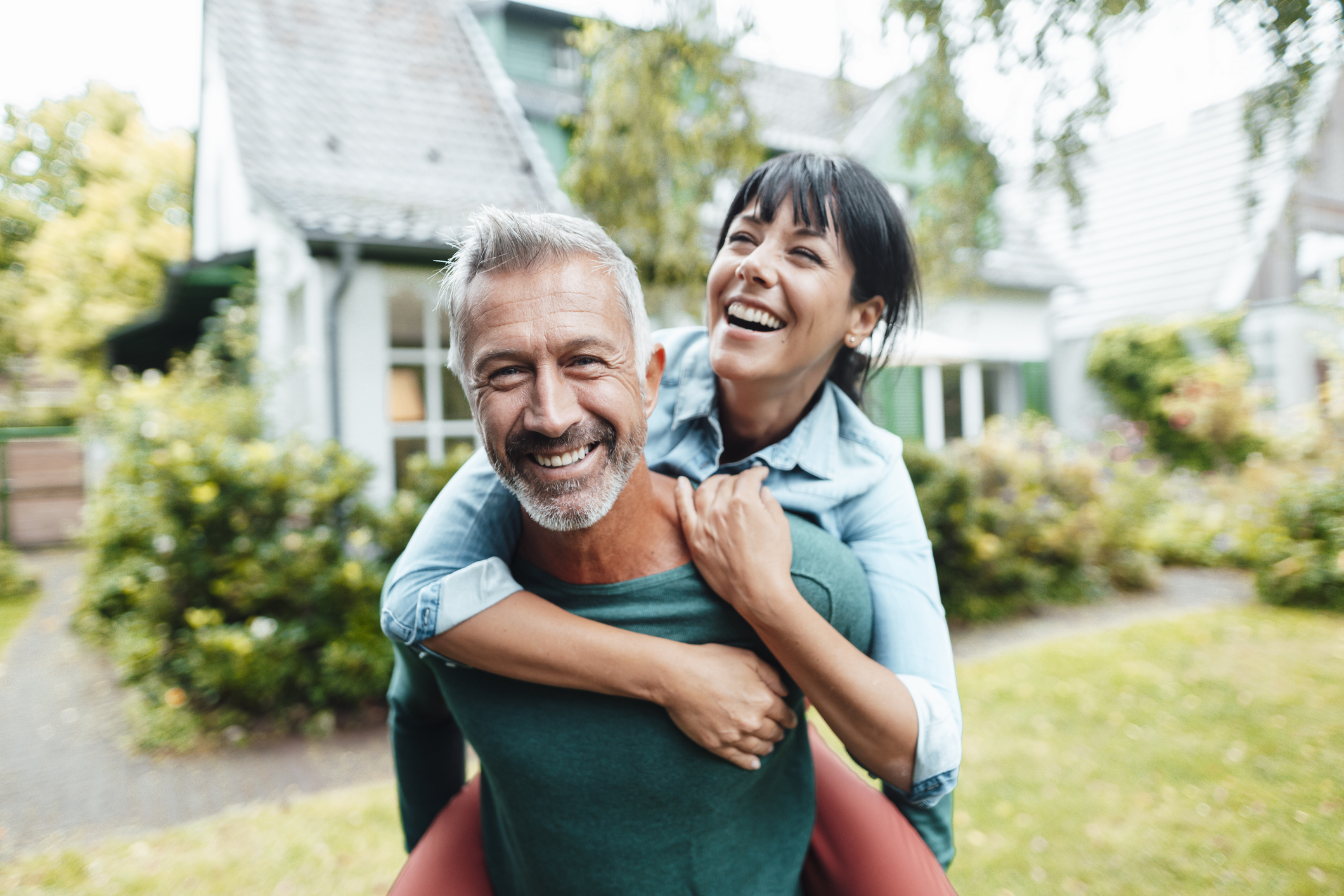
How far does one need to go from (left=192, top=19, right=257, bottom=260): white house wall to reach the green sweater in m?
8.20

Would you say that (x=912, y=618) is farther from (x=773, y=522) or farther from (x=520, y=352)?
(x=520, y=352)

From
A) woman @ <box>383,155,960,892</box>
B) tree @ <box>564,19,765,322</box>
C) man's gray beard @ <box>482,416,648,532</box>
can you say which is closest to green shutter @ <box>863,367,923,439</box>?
tree @ <box>564,19,765,322</box>

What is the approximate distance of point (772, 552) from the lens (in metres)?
1.48

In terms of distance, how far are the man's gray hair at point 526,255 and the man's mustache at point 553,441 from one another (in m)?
0.16

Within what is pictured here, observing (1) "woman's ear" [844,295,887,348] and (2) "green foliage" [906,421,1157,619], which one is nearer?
(1) "woman's ear" [844,295,887,348]

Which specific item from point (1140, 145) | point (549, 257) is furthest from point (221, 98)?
point (1140, 145)

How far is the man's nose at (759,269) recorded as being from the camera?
6.11ft

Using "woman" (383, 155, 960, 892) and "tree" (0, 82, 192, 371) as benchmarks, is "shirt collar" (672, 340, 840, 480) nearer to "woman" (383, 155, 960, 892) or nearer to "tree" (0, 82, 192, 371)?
"woman" (383, 155, 960, 892)

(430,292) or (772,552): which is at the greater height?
(430,292)

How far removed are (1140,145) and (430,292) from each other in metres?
16.1

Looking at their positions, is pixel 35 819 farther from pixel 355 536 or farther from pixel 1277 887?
pixel 1277 887

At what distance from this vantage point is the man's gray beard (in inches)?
57.2

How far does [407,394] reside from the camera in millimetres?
7555

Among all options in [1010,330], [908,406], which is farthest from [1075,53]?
[1010,330]
